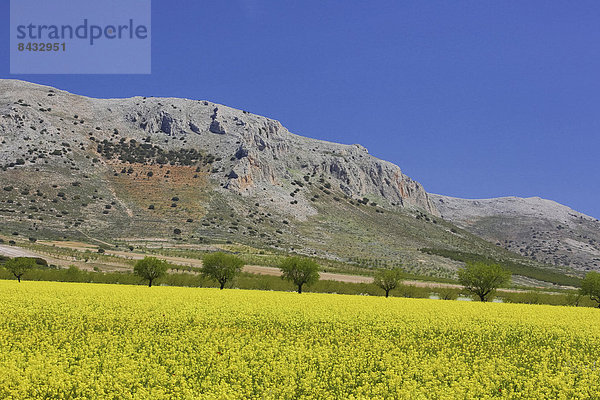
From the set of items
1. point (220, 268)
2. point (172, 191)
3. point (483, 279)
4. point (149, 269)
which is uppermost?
point (172, 191)

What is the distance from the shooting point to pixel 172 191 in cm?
14612

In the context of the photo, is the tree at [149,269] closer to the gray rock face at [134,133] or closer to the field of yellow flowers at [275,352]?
the field of yellow flowers at [275,352]

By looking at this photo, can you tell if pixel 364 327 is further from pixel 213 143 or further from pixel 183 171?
pixel 213 143

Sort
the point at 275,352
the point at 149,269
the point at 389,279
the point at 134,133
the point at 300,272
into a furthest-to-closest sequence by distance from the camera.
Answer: the point at 134,133, the point at 389,279, the point at 300,272, the point at 149,269, the point at 275,352

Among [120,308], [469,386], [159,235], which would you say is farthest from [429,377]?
[159,235]

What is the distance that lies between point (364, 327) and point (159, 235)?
335 feet

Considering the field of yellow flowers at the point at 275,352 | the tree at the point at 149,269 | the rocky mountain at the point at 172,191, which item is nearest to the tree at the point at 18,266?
the tree at the point at 149,269

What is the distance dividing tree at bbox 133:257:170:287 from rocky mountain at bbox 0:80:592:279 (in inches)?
2245

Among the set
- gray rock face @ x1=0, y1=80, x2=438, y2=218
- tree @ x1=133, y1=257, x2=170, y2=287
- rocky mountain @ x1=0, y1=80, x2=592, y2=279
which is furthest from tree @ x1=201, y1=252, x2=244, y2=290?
gray rock face @ x1=0, y1=80, x2=438, y2=218

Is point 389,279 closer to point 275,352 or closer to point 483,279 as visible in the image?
point 483,279

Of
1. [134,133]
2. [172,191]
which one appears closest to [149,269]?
[172,191]

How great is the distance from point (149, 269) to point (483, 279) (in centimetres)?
4408

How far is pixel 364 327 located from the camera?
23578mm

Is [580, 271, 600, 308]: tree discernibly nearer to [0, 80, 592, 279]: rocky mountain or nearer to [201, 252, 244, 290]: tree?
[201, 252, 244, 290]: tree
